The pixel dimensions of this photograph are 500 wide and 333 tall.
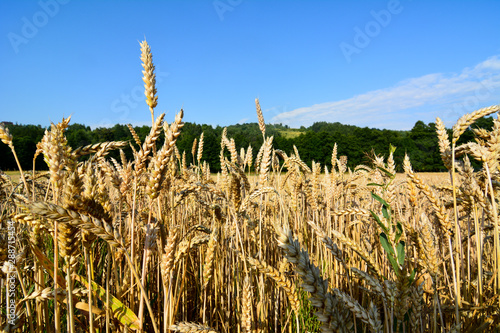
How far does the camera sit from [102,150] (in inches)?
57.6

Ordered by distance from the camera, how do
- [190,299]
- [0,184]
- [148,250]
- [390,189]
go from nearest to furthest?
1. [148,250]
2. [390,189]
3. [190,299]
4. [0,184]

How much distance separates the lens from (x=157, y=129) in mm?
1071

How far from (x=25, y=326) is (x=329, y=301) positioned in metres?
1.70

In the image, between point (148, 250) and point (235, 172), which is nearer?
point (148, 250)

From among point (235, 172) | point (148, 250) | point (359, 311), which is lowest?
point (359, 311)

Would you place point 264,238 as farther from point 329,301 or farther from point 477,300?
point 329,301

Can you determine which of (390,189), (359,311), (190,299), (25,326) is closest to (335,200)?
(390,189)

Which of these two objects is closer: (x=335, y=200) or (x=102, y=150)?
(x=102, y=150)

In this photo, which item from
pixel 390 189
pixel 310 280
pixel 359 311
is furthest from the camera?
pixel 390 189

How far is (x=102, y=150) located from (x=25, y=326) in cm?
107

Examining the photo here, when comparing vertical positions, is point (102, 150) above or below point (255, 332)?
above

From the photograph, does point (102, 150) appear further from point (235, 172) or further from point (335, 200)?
point (335, 200)

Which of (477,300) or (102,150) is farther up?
(102,150)

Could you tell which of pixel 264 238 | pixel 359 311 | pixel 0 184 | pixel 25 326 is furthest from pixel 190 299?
pixel 0 184
